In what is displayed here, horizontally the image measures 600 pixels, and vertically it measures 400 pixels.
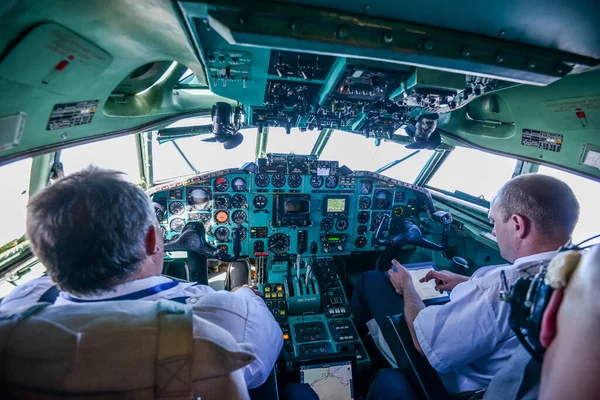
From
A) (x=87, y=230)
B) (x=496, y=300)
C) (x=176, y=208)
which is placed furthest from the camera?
(x=176, y=208)

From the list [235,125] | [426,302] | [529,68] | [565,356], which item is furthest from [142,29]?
[426,302]

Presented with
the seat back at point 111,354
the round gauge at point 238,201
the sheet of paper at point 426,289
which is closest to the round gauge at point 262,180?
the round gauge at point 238,201

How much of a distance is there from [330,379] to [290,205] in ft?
6.72

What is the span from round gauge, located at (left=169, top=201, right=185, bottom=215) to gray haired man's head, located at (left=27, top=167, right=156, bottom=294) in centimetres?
275

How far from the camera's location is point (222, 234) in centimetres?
382

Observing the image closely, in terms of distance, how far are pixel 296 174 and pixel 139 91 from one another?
1.98 m

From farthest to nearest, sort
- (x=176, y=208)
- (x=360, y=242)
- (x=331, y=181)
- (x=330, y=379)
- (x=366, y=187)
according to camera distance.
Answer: (x=360, y=242) → (x=366, y=187) → (x=331, y=181) → (x=176, y=208) → (x=330, y=379)

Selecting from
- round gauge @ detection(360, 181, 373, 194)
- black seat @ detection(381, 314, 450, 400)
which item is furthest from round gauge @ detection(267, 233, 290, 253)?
black seat @ detection(381, 314, 450, 400)

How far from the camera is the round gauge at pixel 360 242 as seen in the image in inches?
164

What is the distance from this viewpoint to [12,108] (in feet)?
4.36

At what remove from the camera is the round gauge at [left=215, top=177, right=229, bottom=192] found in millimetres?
3631

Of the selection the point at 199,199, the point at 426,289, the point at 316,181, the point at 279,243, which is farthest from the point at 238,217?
the point at 426,289

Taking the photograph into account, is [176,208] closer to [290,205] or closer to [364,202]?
[290,205]

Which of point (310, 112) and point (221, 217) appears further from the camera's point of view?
point (221, 217)
